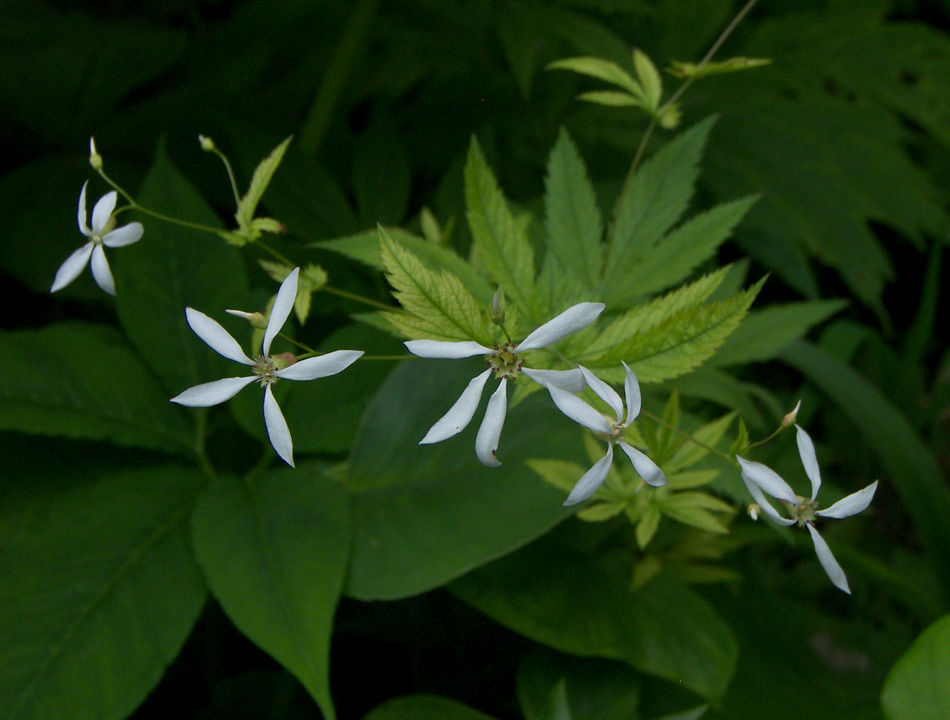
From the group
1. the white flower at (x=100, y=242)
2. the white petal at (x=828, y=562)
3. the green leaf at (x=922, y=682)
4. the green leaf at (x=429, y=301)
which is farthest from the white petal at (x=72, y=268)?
the green leaf at (x=922, y=682)

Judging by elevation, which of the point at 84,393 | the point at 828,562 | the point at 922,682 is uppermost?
the point at 828,562

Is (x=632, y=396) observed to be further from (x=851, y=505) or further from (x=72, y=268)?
(x=72, y=268)

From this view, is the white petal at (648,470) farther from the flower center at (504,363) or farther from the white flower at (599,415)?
the flower center at (504,363)

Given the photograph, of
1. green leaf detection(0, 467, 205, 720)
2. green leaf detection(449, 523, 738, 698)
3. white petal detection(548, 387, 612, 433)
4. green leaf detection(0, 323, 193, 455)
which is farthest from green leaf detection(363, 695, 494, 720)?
white petal detection(548, 387, 612, 433)

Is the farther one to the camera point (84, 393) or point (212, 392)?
point (84, 393)

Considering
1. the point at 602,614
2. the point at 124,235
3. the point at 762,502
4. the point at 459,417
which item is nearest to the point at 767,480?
the point at 762,502

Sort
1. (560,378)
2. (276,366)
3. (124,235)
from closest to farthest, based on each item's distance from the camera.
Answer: (560,378) < (276,366) < (124,235)

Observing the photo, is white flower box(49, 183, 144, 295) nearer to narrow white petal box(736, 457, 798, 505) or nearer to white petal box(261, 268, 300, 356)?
white petal box(261, 268, 300, 356)
